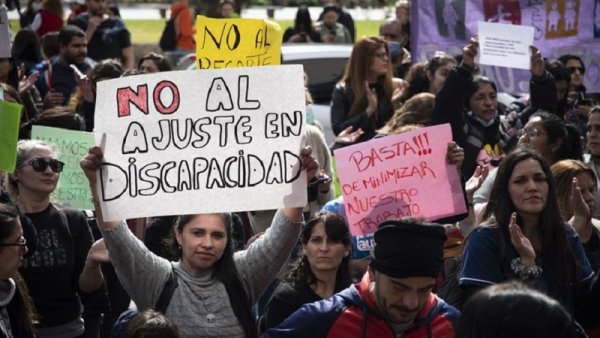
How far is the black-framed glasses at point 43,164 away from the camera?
255 inches

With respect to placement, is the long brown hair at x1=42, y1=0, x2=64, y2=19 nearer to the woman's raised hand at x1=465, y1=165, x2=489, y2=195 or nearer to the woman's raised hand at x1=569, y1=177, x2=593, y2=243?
the woman's raised hand at x1=465, y1=165, x2=489, y2=195

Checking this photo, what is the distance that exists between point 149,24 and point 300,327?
29872mm

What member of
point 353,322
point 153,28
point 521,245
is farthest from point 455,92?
point 153,28

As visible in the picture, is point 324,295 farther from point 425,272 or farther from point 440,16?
point 440,16

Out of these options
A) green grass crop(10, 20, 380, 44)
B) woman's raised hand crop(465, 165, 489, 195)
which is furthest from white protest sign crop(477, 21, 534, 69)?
green grass crop(10, 20, 380, 44)

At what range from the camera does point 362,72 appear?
32.6 feet

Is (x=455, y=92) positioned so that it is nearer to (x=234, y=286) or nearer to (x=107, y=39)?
(x=234, y=286)

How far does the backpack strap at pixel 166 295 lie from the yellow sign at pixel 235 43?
74.8 inches

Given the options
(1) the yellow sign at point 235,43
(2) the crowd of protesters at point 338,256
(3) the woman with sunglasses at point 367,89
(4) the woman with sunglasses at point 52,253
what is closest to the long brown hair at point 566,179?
(2) the crowd of protesters at point 338,256

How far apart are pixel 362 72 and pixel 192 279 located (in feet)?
16.2

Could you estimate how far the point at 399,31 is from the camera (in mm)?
14109

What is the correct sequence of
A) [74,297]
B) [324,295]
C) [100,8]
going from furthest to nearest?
[100,8] → [74,297] → [324,295]

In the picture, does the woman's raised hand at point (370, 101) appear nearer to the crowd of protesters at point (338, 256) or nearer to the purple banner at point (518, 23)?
the crowd of protesters at point (338, 256)

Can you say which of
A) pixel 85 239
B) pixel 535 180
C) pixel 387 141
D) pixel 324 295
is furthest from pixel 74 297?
pixel 535 180
